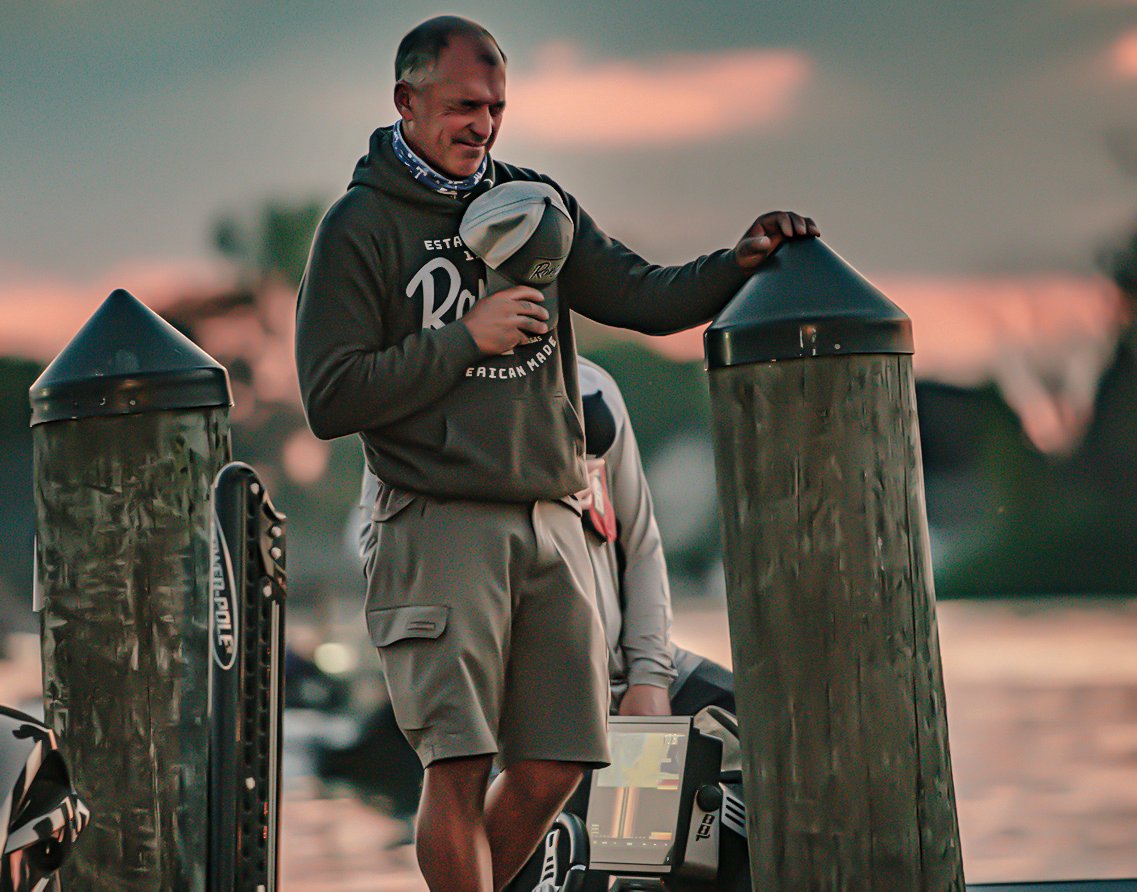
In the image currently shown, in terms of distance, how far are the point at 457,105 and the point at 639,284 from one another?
42 cm

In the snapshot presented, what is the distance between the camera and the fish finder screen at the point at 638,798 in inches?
137

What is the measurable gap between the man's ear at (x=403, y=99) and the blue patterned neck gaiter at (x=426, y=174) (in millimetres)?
20

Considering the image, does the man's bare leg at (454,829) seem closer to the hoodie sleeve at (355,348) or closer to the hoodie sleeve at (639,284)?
the hoodie sleeve at (355,348)

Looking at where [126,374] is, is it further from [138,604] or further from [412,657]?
[412,657]

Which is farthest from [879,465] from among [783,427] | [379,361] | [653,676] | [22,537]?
[22,537]

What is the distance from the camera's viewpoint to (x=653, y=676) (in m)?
3.96

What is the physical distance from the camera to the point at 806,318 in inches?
102

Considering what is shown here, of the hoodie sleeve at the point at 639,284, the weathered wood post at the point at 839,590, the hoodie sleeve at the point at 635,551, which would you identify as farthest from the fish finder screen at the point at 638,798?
the hoodie sleeve at the point at 639,284

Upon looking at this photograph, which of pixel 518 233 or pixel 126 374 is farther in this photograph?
pixel 126 374

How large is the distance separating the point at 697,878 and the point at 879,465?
122 cm

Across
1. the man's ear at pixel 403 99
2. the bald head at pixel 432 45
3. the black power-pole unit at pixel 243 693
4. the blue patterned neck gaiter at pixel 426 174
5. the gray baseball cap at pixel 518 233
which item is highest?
the bald head at pixel 432 45

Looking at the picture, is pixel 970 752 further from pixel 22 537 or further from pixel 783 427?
pixel 783 427

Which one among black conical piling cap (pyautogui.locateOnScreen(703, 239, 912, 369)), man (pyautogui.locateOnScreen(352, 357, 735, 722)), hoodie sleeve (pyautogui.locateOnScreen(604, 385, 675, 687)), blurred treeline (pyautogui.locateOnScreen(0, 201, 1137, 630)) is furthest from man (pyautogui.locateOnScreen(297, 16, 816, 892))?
blurred treeline (pyautogui.locateOnScreen(0, 201, 1137, 630))

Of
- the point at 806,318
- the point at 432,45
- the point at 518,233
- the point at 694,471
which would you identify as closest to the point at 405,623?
the point at 518,233
